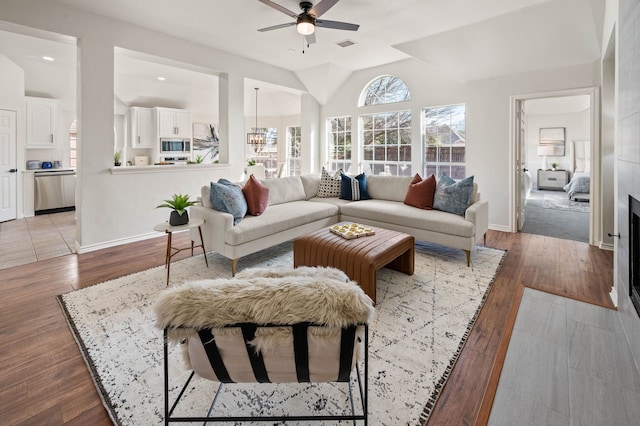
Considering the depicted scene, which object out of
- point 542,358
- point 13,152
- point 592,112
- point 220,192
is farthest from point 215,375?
point 13,152

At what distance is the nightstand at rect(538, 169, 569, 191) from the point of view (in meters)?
9.49

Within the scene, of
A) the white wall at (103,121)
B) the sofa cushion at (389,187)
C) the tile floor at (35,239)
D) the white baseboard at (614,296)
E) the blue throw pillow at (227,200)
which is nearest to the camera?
the white baseboard at (614,296)

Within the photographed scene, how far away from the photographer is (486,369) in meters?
1.82

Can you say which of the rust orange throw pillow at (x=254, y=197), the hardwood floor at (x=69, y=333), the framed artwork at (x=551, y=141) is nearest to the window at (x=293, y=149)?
the hardwood floor at (x=69, y=333)

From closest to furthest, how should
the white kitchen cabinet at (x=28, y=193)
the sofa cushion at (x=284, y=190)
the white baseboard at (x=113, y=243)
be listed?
1. the white baseboard at (x=113, y=243)
2. the sofa cushion at (x=284, y=190)
3. the white kitchen cabinet at (x=28, y=193)

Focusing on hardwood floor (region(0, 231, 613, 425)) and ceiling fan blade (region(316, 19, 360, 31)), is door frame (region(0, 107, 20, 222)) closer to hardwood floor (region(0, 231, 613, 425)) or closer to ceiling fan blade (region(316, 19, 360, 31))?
hardwood floor (region(0, 231, 613, 425))

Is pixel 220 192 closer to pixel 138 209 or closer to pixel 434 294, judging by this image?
pixel 138 209

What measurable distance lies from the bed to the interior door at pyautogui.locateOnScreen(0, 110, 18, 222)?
11.3m

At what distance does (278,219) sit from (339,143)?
12.7 ft

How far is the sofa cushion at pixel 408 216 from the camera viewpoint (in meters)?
3.48

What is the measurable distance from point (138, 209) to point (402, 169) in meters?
4.52

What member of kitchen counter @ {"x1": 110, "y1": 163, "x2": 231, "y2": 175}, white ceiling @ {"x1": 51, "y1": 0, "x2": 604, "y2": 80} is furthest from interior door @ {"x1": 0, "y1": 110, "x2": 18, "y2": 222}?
white ceiling @ {"x1": 51, "y1": 0, "x2": 604, "y2": 80}

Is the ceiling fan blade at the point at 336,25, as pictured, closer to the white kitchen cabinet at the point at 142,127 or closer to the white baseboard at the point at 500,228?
the white baseboard at the point at 500,228

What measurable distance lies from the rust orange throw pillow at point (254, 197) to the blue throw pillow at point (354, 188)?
1.50 m
